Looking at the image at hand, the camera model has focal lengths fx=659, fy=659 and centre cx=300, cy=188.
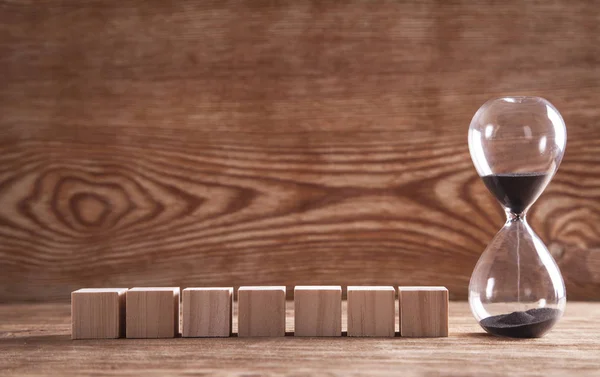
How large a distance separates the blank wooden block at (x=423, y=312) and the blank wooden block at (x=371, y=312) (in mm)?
16

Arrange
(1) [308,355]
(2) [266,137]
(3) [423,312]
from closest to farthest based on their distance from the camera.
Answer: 1. (1) [308,355]
2. (3) [423,312]
3. (2) [266,137]

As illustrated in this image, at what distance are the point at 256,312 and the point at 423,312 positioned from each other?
22 cm

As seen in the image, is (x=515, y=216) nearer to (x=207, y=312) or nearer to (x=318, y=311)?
(x=318, y=311)

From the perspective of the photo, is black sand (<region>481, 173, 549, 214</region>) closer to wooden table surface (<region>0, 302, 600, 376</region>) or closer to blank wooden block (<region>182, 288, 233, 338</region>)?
wooden table surface (<region>0, 302, 600, 376</region>)

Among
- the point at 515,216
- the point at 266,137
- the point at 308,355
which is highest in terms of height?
the point at 266,137

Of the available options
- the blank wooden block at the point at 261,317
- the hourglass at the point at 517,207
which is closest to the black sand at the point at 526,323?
the hourglass at the point at 517,207

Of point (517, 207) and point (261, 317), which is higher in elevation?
point (517, 207)

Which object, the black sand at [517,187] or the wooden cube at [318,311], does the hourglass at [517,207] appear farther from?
the wooden cube at [318,311]

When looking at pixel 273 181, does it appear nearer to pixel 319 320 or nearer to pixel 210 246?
pixel 210 246

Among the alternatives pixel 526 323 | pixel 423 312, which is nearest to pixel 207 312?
pixel 423 312

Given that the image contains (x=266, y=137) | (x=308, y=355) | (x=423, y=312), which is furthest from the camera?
(x=266, y=137)

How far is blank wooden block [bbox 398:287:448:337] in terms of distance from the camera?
85 centimetres

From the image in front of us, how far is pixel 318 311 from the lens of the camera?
33.9 inches

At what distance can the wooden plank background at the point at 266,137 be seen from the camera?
123 cm
